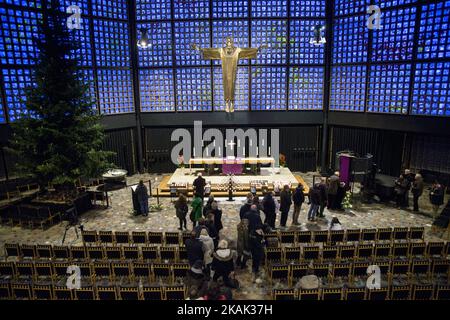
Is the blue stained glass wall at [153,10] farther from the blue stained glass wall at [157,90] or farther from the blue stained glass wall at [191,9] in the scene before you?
the blue stained glass wall at [157,90]

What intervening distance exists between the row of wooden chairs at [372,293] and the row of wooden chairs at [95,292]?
6.84ft

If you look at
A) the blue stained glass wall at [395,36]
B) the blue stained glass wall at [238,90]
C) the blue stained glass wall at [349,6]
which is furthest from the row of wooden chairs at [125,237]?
the blue stained glass wall at [349,6]

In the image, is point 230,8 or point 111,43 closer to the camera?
point 111,43

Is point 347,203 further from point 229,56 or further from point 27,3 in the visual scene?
point 27,3

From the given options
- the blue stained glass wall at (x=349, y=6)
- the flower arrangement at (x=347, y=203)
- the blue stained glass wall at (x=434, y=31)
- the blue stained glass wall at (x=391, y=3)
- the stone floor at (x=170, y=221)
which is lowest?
the stone floor at (x=170, y=221)

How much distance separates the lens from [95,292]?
21.8ft

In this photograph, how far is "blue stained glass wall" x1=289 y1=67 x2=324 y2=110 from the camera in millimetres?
18109

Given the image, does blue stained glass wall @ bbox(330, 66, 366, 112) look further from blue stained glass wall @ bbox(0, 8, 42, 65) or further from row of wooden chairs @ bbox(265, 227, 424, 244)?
blue stained glass wall @ bbox(0, 8, 42, 65)

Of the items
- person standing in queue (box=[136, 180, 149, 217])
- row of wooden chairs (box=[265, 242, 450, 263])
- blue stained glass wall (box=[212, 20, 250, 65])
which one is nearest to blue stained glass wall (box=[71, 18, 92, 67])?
blue stained glass wall (box=[212, 20, 250, 65])

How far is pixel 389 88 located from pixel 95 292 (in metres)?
15.2

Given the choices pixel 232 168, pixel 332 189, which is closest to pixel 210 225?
pixel 332 189

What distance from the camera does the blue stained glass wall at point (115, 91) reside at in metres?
17.2

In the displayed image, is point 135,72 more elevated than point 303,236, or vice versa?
point 135,72

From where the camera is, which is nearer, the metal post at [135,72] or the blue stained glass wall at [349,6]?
the blue stained glass wall at [349,6]
